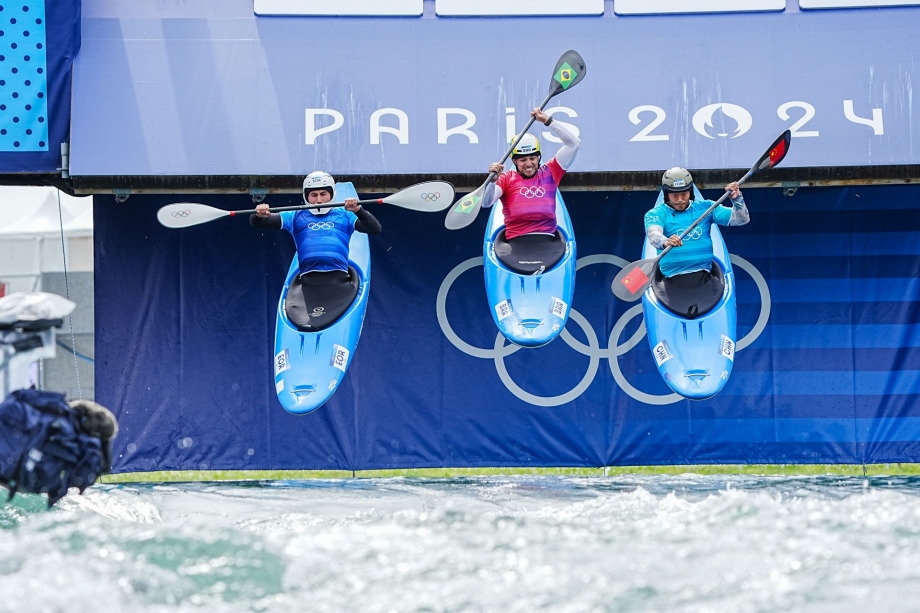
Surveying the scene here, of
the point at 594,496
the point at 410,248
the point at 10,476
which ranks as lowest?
the point at 594,496

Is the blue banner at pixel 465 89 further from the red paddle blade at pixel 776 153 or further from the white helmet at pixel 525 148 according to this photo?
the red paddle blade at pixel 776 153

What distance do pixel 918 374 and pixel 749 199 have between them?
1838 mm

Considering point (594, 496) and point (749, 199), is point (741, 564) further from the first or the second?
point (749, 199)

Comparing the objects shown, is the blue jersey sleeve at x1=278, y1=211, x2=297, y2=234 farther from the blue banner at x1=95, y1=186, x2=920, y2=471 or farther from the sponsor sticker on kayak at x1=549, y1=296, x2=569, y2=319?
the sponsor sticker on kayak at x1=549, y1=296, x2=569, y2=319

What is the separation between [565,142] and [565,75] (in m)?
0.43

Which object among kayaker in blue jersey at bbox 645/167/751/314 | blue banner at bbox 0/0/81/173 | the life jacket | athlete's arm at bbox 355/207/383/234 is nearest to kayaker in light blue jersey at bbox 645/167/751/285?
kayaker in blue jersey at bbox 645/167/751/314

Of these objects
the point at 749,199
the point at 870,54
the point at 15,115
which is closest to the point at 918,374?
the point at 749,199

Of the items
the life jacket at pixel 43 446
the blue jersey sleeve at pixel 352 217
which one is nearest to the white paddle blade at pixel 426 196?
the blue jersey sleeve at pixel 352 217

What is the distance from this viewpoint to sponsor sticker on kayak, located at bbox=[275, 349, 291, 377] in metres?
7.64

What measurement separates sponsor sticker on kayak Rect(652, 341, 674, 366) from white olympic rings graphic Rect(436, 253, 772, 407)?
106cm

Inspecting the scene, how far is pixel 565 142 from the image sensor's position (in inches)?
301

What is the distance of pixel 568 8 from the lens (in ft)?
27.0

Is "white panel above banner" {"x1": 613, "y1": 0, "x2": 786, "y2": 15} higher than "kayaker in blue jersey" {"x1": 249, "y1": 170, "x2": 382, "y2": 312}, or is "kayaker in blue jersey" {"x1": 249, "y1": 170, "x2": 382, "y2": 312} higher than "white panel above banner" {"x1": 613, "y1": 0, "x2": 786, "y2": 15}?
"white panel above banner" {"x1": 613, "y1": 0, "x2": 786, "y2": 15}

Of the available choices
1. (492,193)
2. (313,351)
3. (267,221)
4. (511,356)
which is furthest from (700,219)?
(267,221)
